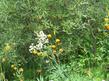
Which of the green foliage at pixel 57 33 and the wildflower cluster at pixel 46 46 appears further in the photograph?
the green foliage at pixel 57 33

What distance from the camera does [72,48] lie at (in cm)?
679

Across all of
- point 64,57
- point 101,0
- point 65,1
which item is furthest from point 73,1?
point 64,57

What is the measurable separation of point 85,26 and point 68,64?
2.67 feet

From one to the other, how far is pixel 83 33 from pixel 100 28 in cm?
38

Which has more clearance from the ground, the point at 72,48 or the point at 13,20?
the point at 13,20

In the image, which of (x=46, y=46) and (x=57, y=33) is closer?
(x=46, y=46)

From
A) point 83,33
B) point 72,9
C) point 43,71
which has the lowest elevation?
point 43,71

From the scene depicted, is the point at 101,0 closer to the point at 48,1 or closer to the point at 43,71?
the point at 48,1

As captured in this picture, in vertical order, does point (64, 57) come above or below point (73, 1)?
below

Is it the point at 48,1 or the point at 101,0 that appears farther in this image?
the point at 101,0

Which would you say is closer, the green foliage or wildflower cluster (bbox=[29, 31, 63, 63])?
wildflower cluster (bbox=[29, 31, 63, 63])

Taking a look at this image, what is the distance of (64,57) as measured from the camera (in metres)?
6.96

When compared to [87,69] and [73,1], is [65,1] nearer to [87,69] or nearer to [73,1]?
[73,1]

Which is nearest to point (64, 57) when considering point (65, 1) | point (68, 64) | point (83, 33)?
point (68, 64)
